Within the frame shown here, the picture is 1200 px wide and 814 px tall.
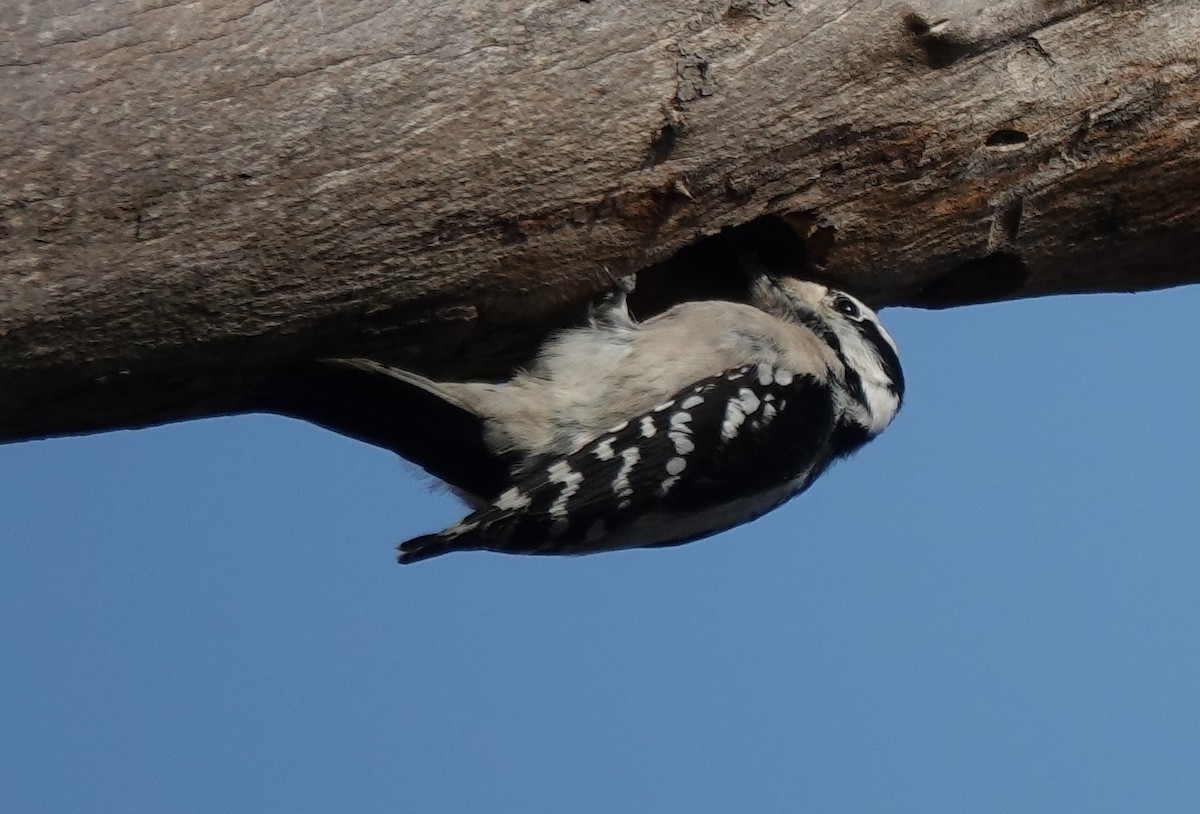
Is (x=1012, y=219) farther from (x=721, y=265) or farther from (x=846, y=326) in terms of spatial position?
(x=721, y=265)

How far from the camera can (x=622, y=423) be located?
12.2 feet

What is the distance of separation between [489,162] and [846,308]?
1.11 m

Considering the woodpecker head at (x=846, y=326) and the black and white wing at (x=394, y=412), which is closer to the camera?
the black and white wing at (x=394, y=412)

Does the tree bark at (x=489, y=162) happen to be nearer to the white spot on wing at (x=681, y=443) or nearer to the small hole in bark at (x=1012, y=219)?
the small hole in bark at (x=1012, y=219)

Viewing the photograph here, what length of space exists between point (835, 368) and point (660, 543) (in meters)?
0.69

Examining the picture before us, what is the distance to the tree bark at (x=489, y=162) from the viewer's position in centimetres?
326

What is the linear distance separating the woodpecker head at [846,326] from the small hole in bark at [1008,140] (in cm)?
54

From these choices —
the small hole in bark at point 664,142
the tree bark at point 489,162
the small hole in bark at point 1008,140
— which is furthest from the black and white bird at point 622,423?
the small hole in bark at point 1008,140

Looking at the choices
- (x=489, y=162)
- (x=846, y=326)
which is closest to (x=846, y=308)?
(x=846, y=326)

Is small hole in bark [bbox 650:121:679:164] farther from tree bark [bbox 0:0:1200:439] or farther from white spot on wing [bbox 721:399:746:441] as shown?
Result: white spot on wing [bbox 721:399:746:441]

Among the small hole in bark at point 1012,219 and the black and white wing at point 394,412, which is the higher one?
the small hole in bark at point 1012,219

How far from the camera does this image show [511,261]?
3.64m

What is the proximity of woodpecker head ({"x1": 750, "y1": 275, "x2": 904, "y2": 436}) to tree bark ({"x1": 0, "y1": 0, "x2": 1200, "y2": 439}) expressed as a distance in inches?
3.5

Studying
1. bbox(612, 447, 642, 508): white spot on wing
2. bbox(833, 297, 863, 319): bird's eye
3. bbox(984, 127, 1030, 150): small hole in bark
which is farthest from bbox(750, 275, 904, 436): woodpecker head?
bbox(612, 447, 642, 508): white spot on wing
